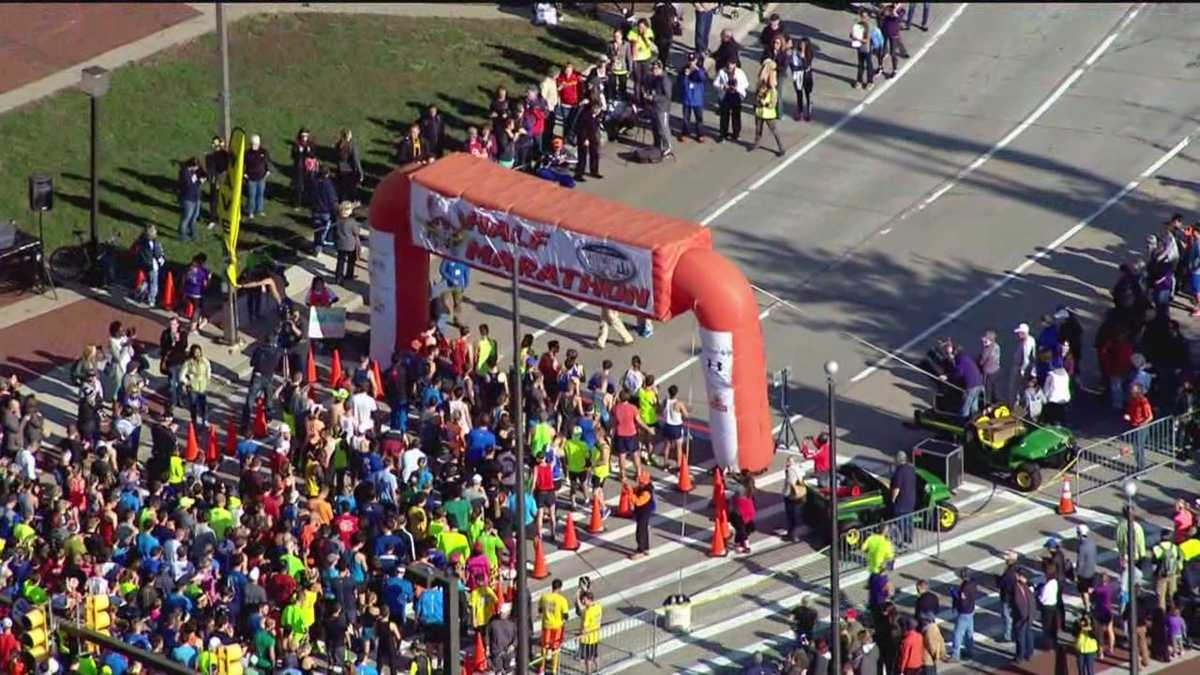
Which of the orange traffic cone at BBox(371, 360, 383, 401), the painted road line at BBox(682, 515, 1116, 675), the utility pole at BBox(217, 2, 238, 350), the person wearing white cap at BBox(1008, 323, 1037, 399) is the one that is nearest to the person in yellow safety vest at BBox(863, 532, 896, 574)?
the painted road line at BBox(682, 515, 1116, 675)

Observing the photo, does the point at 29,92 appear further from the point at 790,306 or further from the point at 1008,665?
the point at 1008,665

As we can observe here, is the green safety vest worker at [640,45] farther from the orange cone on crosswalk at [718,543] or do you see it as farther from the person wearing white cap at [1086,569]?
the person wearing white cap at [1086,569]

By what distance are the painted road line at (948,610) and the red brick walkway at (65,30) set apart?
72.1 feet

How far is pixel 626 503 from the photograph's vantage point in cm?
4694

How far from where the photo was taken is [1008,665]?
43281 millimetres

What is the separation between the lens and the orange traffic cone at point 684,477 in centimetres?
4759

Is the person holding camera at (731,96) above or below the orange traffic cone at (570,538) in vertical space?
above

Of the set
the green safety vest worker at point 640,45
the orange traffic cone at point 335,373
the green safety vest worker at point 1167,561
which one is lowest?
the orange traffic cone at point 335,373

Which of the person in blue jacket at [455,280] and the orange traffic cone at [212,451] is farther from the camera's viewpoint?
the person in blue jacket at [455,280]

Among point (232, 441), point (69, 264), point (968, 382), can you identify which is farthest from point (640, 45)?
point (232, 441)

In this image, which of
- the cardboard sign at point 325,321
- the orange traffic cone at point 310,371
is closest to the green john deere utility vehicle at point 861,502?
the orange traffic cone at point 310,371

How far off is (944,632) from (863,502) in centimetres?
273

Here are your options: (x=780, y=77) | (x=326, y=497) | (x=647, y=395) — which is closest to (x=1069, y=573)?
(x=647, y=395)

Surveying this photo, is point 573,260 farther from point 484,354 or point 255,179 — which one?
point 255,179
